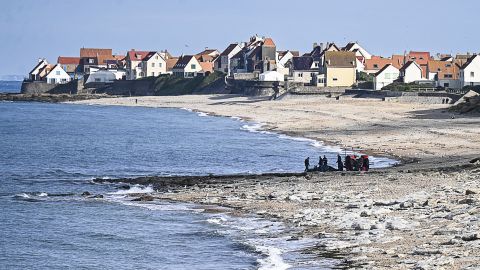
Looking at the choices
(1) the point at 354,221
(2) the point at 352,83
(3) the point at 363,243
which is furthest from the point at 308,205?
(2) the point at 352,83

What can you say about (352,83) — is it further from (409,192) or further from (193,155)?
(409,192)

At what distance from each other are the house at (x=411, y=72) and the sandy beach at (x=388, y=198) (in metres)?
47.9

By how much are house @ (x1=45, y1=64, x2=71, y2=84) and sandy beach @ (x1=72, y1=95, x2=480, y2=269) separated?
116 meters

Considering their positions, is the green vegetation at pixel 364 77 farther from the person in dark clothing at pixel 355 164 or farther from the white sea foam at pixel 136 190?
the white sea foam at pixel 136 190

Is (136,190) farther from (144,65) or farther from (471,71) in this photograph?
(144,65)

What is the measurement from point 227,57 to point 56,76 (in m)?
37.1

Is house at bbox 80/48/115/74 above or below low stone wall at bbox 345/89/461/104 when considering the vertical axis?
above

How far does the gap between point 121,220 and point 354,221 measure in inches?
343

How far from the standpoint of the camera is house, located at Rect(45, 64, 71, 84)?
17650 cm

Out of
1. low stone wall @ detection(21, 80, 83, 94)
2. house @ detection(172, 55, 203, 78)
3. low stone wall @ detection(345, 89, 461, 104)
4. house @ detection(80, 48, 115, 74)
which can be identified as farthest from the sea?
house @ detection(80, 48, 115, 74)

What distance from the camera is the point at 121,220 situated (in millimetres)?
30641

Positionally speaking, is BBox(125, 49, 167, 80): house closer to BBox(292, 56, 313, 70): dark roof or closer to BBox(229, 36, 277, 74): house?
BBox(229, 36, 277, 74): house

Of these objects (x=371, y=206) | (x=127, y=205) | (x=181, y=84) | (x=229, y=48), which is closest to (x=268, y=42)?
(x=229, y=48)

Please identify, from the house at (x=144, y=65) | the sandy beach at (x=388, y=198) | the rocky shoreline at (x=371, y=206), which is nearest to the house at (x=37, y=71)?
the house at (x=144, y=65)
